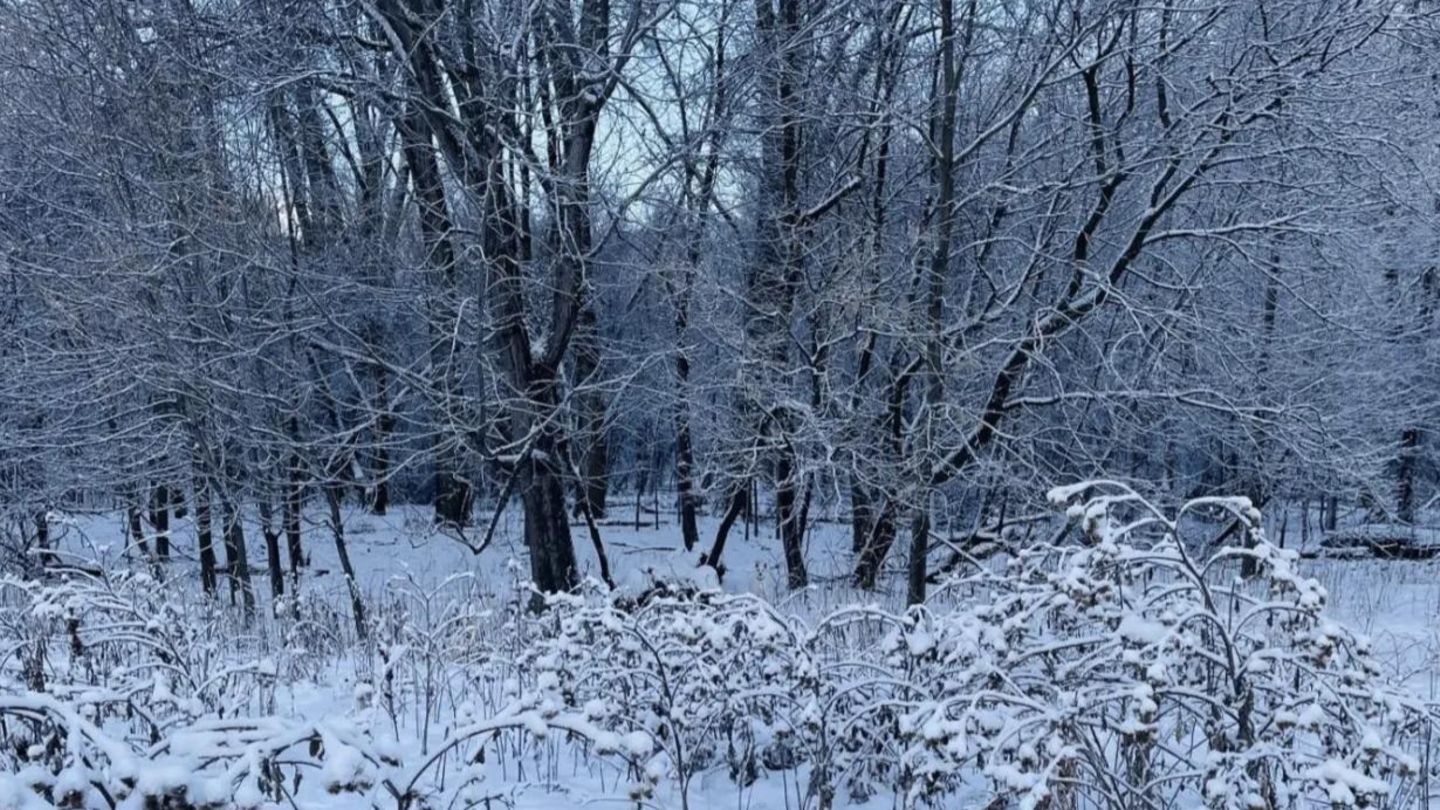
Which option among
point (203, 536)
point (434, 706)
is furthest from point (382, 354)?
point (434, 706)

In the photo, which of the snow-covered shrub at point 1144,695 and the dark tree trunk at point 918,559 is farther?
the dark tree trunk at point 918,559

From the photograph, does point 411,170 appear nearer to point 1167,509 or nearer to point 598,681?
point 598,681

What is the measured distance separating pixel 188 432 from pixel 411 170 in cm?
382

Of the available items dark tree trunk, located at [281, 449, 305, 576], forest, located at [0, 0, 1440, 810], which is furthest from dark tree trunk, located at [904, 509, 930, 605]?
dark tree trunk, located at [281, 449, 305, 576]

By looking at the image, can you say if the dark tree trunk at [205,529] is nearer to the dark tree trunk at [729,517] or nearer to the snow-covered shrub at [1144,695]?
the dark tree trunk at [729,517]

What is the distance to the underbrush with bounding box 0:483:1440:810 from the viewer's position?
296cm

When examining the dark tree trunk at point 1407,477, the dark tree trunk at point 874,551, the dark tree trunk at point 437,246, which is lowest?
the dark tree trunk at point 1407,477

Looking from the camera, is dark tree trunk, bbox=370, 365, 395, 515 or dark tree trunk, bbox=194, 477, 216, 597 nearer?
dark tree trunk, bbox=370, 365, 395, 515

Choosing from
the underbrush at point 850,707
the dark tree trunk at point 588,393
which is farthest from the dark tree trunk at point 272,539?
the underbrush at point 850,707

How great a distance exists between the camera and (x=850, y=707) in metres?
4.32

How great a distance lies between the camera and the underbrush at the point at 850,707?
2.96m

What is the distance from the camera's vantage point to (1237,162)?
1005cm

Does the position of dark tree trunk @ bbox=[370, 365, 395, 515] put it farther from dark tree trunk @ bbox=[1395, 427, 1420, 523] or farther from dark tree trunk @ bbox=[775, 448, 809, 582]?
dark tree trunk @ bbox=[1395, 427, 1420, 523]

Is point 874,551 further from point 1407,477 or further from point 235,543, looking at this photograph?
point 1407,477
